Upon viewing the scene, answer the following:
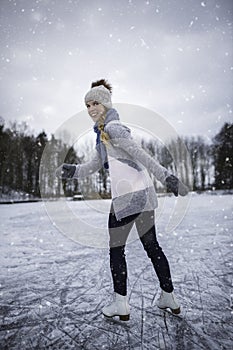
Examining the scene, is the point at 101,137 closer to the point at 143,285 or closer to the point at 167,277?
the point at 167,277

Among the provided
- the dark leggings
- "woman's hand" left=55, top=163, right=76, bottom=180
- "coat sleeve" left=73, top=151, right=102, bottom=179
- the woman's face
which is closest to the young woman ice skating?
the dark leggings

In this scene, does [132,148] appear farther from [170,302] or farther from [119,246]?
[170,302]

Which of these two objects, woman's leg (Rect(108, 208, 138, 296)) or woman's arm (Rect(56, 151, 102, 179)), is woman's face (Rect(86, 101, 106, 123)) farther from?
woman's leg (Rect(108, 208, 138, 296))

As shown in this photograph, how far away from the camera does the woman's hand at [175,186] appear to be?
77.4 inches

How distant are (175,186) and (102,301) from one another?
1.22 metres

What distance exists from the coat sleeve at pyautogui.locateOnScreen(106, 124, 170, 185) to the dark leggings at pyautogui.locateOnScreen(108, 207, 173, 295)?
1.08ft

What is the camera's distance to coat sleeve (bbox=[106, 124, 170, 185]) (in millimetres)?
1980

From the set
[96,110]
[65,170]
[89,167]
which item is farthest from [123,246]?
[96,110]

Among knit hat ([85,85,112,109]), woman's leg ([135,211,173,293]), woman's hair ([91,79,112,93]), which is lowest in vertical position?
woman's leg ([135,211,173,293])

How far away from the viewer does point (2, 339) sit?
1.78m

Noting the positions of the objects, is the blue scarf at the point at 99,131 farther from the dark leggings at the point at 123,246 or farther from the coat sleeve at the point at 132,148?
the dark leggings at the point at 123,246

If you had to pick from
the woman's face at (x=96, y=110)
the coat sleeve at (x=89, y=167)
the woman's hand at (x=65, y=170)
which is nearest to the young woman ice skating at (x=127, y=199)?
the woman's face at (x=96, y=110)

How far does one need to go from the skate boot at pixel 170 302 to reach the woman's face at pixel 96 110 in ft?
4.83

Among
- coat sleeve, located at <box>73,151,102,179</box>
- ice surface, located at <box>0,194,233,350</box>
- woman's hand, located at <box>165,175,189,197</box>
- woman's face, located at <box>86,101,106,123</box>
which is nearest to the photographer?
ice surface, located at <box>0,194,233,350</box>
